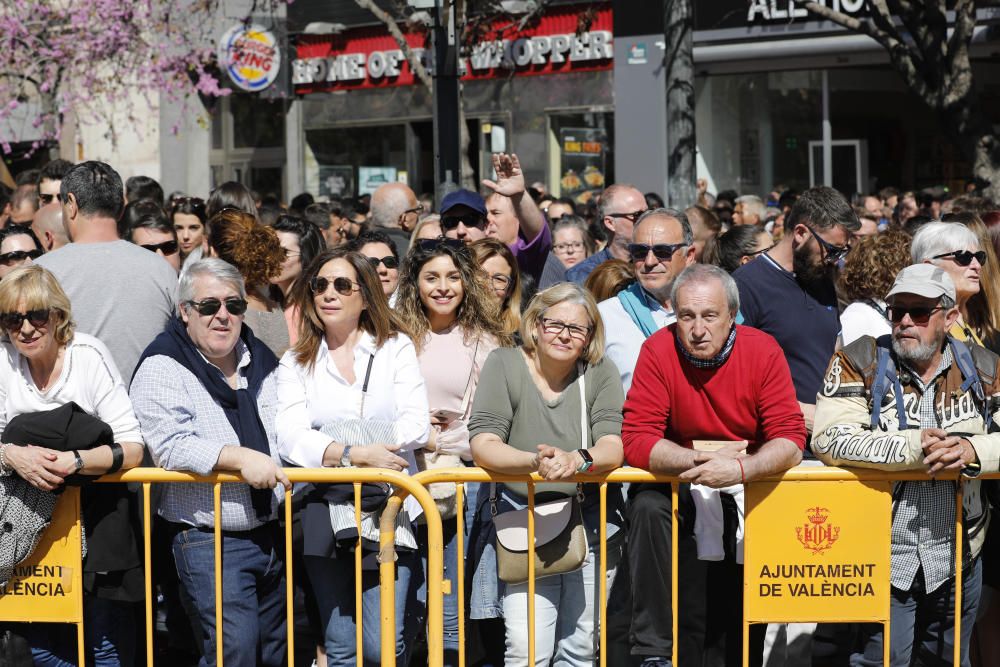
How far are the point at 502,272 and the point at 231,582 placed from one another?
84.6 inches

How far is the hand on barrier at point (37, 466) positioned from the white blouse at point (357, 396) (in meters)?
0.83

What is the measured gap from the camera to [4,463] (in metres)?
4.65

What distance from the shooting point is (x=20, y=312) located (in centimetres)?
473

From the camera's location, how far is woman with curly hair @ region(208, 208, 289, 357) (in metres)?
6.24

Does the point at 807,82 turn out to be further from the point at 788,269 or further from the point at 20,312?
the point at 20,312

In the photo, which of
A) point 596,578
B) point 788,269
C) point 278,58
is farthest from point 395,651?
point 278,58

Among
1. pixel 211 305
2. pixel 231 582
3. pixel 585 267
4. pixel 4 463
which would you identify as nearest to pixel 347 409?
pixel 211 305

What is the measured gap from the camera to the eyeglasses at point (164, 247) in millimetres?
7000

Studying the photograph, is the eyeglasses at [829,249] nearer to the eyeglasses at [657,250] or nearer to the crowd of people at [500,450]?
the crowd of people at [500,450]

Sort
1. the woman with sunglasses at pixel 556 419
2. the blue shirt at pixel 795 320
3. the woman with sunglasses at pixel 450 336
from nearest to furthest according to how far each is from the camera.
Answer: the woman with sunglasses at pixel 556 419, the woman with sunglasses at pixel 450 336, the blue shirt at pixel 795 320

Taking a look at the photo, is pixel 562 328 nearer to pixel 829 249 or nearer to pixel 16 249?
pixel 829 249

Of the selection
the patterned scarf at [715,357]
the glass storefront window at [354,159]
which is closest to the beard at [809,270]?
the patterned scarf at [715,357]

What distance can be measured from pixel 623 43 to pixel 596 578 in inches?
581

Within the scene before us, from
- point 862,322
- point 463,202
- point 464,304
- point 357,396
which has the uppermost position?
point 463,202
